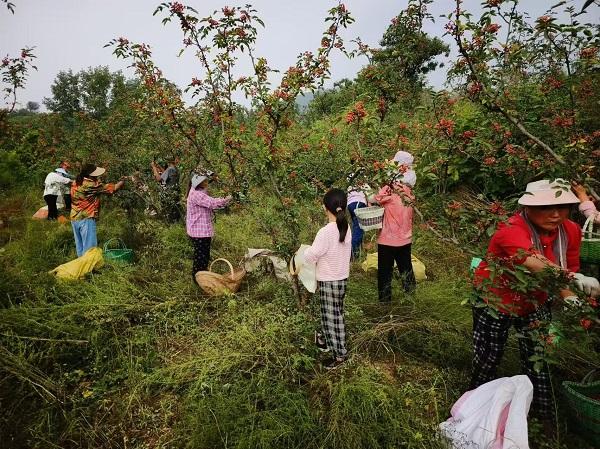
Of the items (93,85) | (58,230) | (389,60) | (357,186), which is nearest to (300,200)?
(357,186)

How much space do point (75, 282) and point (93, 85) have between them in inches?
530

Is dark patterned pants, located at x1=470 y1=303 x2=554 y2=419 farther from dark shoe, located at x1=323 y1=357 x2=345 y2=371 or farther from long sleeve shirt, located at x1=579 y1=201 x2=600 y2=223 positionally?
long sleeve shirt, located at x1=579 y1=201 x2=600 y2=223

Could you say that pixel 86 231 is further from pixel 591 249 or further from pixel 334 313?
pixel 591 249

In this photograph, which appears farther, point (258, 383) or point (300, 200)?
point (300, 200)

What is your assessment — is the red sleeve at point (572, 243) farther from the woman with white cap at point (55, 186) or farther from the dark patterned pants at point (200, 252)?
the woman with white cap at point (55, 186)

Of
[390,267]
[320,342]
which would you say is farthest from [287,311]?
[390,267]

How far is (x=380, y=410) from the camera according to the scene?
7.87ft

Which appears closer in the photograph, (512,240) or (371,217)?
(512,240)

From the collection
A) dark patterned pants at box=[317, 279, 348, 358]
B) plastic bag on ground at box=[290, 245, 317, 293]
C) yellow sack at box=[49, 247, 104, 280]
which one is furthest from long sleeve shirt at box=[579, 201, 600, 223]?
yellow sack at box=[49, 247, 104, 280]

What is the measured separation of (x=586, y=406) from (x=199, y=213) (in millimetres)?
3650

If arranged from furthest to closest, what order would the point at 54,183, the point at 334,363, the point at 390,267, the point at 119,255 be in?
the point at 54,183, the point at 119,255, the point at 390,267, the point at 334,363

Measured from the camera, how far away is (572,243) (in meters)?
2.25

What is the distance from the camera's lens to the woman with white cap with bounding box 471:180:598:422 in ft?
5.95

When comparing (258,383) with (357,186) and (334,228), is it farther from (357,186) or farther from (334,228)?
(357,186)
